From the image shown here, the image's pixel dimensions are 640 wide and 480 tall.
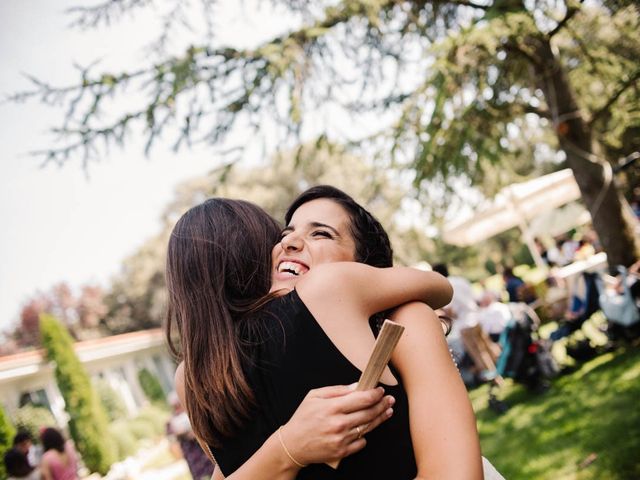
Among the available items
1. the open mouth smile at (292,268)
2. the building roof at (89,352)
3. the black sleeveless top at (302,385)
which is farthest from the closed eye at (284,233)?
the building roof at (89,352)

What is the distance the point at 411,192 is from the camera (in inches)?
295

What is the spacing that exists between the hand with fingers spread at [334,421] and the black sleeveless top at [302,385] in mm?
63

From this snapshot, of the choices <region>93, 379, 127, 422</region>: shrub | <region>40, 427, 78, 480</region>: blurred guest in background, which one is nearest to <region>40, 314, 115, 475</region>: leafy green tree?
<region>93, 379, 127, 422</region>: shrub

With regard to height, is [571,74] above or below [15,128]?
below

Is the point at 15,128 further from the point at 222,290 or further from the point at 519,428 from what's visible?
the point at 519,428

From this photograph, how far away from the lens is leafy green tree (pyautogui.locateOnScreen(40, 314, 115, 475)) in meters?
16.8

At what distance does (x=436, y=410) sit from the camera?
1280mm

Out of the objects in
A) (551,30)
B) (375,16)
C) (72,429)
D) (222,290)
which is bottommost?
(72,429)

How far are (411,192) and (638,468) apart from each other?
4.36 metres

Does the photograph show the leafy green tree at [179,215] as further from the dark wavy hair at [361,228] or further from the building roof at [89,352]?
the dark wavy hair at [361,228]

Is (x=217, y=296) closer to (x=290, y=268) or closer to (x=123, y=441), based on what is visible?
(x=290, y=268)

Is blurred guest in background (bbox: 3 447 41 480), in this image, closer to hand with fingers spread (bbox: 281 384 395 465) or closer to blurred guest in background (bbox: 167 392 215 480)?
blurred guest in background (bbox: 167 392 215 480)

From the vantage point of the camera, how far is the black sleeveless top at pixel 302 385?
1.35 m

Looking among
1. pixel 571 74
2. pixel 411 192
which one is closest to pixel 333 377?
pixel 411 192
